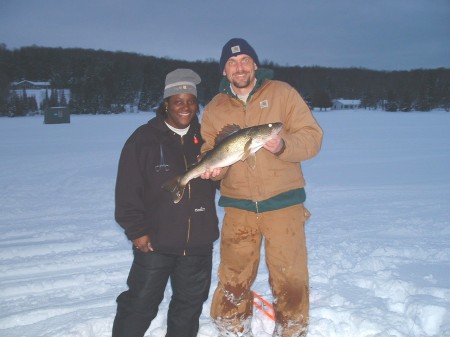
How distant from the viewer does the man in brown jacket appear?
3266mm

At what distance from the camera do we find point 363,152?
1620cm

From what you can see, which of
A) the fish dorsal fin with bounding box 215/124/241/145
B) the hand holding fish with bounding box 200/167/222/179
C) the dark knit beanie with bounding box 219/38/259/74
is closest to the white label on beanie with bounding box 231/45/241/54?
the dark knit beanie with bounding box 219/38/259/74

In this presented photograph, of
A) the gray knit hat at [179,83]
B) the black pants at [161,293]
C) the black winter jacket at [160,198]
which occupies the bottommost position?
the black pants at [161,293]

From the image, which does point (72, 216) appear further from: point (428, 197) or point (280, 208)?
point (428, 197)

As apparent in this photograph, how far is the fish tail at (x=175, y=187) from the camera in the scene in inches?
125

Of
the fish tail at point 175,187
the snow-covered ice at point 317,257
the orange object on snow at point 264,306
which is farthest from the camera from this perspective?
the orange object on snow at point 264,306

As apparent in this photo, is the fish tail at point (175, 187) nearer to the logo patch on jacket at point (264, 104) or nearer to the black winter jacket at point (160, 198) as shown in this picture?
the black winter jacket at point (160, 198)

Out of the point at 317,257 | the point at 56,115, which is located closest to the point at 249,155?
the point at 317,257

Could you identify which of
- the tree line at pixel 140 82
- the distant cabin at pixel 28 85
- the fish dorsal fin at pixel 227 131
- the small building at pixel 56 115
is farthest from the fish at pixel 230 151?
the distant cabin at pixel 28 85

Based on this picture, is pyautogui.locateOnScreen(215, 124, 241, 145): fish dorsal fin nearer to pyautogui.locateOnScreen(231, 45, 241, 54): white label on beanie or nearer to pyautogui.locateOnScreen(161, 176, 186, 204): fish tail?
pyautogui.locateOnScreen(161, 176, 186, 204): fish tail

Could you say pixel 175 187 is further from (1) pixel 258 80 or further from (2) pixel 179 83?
(1) pixel 258 80

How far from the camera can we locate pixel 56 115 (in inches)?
1549

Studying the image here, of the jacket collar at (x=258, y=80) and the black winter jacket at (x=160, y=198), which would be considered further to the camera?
the jacket collar at (x=258, y=80)

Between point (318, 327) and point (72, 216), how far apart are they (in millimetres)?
5395
